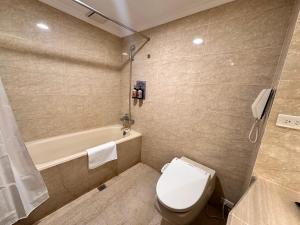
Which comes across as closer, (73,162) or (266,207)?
(266,207)

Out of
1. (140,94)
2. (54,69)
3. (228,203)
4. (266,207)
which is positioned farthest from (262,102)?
(54,69)

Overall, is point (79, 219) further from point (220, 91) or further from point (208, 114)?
point (220, 91)

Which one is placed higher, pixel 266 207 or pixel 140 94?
pixel 140 94

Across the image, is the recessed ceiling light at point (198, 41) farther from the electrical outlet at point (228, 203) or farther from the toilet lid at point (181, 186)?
the electrical outlet at point (228, 203)

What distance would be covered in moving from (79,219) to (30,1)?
7.63 ft

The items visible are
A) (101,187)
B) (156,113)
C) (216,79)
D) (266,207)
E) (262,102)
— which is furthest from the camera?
(156,113)

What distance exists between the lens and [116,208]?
4.62 ft

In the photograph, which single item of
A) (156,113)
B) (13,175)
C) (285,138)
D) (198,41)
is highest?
(198,41)

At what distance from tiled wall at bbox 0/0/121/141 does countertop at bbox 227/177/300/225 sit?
2098 millimetres

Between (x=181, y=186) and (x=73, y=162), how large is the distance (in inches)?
44.6

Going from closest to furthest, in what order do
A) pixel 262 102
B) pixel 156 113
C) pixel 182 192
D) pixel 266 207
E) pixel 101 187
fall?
pixel 266 207
pixel 262 102
pixel 182 192
pixel 101 187
pixel 156 113

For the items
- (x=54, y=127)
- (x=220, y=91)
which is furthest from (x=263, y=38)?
(x=54, y=127)

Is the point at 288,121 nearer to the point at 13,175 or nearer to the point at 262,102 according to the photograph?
the point at 262,102

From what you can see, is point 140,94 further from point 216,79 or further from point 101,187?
point 101,187
